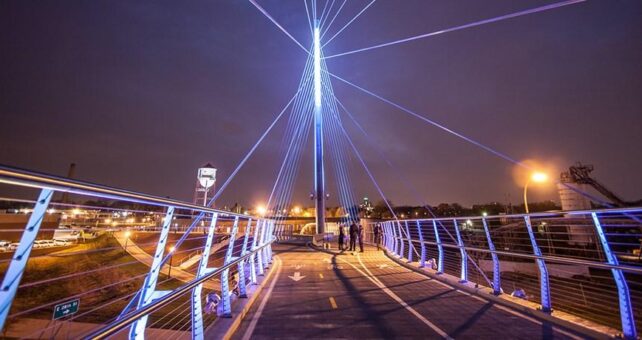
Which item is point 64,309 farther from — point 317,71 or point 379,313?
point 317,71

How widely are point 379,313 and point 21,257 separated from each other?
569cm

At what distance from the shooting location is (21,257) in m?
1.80

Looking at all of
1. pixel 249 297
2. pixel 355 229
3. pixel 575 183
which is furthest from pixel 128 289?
pixel 575 183

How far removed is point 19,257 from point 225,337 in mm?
3397

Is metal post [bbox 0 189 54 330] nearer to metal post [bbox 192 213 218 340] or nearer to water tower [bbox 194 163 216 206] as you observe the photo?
metal post [bbox 192 213 218 340]

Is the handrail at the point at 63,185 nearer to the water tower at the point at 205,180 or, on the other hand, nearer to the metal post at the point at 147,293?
the metal post at the point at 147,293

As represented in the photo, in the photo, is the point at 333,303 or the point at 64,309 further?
the point at 333,303

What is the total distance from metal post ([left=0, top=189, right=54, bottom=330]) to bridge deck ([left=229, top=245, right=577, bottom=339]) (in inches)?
146

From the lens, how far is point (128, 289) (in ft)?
116

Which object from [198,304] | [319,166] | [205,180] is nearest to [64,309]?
[198,304]

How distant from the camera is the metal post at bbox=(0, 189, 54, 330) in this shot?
1.67 m

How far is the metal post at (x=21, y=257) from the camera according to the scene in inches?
65.6

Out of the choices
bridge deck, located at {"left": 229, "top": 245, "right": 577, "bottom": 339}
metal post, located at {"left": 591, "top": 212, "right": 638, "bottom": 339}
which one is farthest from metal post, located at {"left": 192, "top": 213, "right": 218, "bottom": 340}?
metal post, located at {"left": 591, "top": 212, "right": 638, "bottom": 339}

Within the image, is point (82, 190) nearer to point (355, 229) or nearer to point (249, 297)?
point (249, 297)
